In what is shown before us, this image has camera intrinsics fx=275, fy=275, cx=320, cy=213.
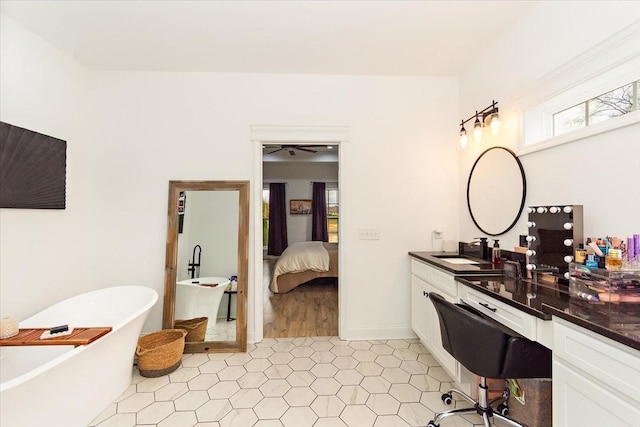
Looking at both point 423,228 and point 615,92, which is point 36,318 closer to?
point 423,228

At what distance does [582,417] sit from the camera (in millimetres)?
1053

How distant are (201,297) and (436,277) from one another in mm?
2220

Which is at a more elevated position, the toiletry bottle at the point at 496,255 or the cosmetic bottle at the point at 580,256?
the cosmetic bottle at the point at 580,256

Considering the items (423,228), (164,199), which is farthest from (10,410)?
(423,228)

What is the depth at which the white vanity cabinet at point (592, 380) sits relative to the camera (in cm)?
88

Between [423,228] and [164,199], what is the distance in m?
2.67

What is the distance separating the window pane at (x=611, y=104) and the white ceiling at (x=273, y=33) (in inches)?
34.5

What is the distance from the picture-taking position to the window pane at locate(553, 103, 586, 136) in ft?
5.52

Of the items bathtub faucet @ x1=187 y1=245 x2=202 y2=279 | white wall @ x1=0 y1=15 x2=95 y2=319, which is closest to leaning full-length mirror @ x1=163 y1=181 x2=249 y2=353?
bathtub faucet @ x1=187 y1=245 x2=202 y2=279

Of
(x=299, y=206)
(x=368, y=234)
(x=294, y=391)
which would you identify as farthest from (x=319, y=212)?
(x=294, y=391)

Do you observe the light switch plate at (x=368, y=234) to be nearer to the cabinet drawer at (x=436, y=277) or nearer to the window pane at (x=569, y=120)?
the cabinet drawer at (x=436, y=277)

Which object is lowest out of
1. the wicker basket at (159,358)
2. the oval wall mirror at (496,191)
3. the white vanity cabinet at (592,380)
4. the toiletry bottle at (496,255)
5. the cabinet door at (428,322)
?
the wicker basket at (159,358)

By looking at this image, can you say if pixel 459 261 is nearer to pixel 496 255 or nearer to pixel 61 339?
pixel 496 255

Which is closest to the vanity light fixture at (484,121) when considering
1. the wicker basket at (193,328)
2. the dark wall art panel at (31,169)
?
the wicker basket at (193,328)
